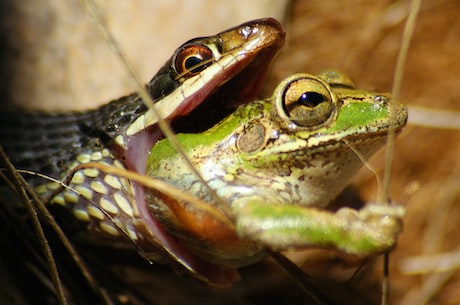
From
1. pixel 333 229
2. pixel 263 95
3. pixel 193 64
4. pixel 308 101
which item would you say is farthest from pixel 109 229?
pixel 263 95

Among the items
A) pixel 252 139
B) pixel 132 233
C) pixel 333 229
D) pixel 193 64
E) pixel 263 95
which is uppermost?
pixel 263 95

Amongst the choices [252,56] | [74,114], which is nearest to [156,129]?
[252,56]

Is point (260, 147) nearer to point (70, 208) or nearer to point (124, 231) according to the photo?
point (124, 231)

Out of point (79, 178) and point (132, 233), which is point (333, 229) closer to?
point (132, 233)

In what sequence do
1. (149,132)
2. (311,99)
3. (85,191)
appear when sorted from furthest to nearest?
(85,191)
(149,132)
(311,99)

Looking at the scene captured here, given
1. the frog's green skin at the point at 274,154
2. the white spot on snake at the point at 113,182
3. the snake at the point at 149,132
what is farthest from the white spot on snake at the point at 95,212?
the frog's green skin at the point at 274,154

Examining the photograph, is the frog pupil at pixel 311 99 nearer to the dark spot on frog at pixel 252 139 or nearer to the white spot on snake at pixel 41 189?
the dark spot on frog at pixel 252 139
